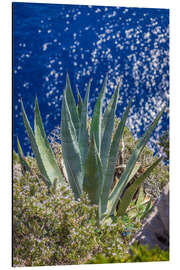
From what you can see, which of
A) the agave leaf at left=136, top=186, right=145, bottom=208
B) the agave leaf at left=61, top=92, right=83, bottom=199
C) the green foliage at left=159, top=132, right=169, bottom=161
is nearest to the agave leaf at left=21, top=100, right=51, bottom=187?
the agave leaf at left=61, top=92, right=83, bottom=199

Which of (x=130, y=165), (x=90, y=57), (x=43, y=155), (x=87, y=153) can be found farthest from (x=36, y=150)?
(x=90, y=57)

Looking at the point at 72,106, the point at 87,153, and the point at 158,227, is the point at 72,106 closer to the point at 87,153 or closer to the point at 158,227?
the point at 87,153

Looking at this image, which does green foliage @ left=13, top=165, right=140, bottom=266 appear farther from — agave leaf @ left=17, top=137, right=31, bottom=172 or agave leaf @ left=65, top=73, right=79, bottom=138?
agave leaf @ left=65, top=73, right=79, bottom=138

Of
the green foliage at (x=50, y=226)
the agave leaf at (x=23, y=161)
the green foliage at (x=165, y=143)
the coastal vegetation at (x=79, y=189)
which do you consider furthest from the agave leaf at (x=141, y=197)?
the agave leaf at (x=23, y=161)

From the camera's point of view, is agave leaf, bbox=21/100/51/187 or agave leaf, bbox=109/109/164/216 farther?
agave leaf, bbox=109/109/164/216

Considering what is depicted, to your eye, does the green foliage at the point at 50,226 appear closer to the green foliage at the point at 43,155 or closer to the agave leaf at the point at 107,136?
the green foliage at the point at 43,155
